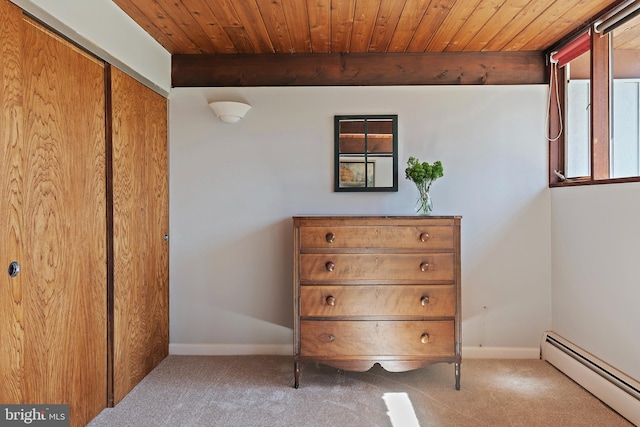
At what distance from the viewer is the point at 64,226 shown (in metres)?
1.85

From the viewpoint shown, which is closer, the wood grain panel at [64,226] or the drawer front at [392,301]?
the wood grain panel at [64,226]

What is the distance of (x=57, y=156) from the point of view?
5.92 ft

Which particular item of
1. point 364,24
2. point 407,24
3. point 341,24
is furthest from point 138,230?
point 407,24

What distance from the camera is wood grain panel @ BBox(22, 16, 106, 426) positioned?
1.65 m

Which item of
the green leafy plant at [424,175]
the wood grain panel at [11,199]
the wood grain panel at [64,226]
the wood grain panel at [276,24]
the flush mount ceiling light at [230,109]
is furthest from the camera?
the flush mount ceiling light at [230,109]

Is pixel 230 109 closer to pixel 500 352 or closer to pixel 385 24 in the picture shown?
pixel 385 24

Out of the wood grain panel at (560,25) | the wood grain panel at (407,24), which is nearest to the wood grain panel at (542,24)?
the wood grain panel at (560,25)

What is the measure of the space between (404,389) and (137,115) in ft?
7.68

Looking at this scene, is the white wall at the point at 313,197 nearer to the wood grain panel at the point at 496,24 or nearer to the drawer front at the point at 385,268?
the wood grain panel at the point at 496,24

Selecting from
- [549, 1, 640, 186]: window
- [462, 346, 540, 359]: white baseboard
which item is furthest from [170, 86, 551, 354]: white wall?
[549, 1, 640, 186]: window

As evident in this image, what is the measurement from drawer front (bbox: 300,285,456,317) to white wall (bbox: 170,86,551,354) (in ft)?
2.13

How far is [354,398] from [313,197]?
4.53 feet

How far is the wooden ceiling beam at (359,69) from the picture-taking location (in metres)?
2.99

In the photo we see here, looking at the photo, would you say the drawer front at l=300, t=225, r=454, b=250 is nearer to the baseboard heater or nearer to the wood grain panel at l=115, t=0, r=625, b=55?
the baseboard heater
